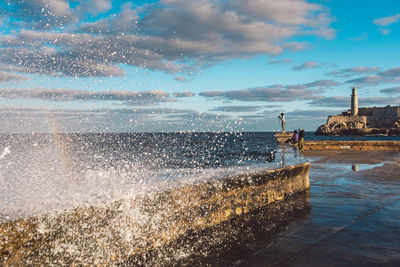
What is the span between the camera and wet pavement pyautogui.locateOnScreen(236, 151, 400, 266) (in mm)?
2848

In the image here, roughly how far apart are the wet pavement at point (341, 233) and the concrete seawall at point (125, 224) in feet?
2.60

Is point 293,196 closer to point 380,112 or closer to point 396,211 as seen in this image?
point 396,211

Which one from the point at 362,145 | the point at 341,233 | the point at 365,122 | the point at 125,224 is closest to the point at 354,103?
the point at 365,122

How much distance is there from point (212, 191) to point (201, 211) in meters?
0.29

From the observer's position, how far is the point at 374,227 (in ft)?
12.5

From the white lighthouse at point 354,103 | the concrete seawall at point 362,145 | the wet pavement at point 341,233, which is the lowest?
the wet pavement at point 341,233

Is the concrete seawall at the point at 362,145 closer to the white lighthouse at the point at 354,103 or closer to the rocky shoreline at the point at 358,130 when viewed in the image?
the white lighthouse at the point at 354,103

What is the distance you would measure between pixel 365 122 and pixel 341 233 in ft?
441

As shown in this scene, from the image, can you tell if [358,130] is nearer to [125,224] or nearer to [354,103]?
[354,103]

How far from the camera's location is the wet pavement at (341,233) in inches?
112

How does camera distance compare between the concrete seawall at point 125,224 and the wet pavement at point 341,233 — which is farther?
the wet pavement at point 341,233

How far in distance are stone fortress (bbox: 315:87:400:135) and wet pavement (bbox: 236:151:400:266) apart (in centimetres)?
12216

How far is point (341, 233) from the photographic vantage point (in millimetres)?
3584

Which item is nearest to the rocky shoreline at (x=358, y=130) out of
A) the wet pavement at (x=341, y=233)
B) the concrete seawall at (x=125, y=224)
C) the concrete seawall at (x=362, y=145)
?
the concrete seawall at (x=362, y=145)
